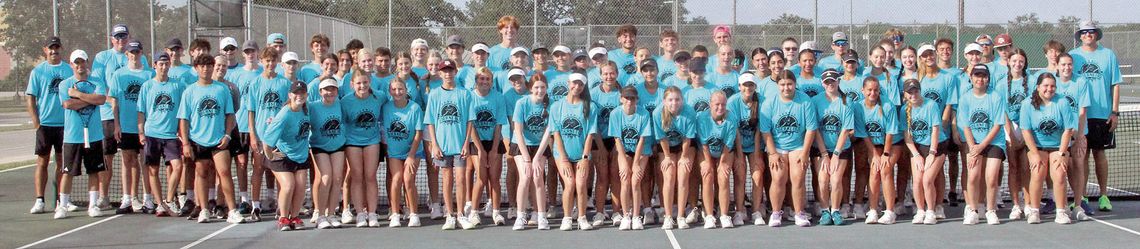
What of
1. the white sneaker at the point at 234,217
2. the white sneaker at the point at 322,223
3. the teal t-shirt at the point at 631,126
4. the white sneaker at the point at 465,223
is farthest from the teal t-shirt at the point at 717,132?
the white sneaker at the point at 234,217

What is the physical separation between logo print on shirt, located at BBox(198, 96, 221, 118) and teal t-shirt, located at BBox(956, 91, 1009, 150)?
5.97 m

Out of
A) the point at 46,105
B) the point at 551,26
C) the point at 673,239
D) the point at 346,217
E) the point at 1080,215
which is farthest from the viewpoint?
the point at 551,26

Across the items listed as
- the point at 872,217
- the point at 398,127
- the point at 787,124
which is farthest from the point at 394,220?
the point at 872,217

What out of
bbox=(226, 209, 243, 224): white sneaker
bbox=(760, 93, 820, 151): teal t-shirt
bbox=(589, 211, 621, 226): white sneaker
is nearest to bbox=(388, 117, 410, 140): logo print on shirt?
bbox=(226, 209, 243, 224): white sneaker

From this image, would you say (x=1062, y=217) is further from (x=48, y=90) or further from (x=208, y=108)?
(x=48, y=90)

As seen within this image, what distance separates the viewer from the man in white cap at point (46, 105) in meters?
10.9

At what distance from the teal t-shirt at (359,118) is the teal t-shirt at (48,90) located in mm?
2826

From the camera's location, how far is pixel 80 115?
10797mm

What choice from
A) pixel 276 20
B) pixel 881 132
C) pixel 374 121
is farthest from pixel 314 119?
pixel 276 20

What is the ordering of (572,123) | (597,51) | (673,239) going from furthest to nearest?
(597,51) < (572,123) < (673,239)

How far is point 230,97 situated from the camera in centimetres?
1026

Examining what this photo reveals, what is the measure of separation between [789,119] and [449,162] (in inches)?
106

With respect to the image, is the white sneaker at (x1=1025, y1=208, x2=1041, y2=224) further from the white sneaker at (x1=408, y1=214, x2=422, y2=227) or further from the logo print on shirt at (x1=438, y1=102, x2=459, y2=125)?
the white sneaker at (x1=408, y1=214, x2=422, y2=227)

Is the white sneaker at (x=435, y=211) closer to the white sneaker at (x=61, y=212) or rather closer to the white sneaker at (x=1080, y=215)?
the white sneaker at (x=61, y=212)
